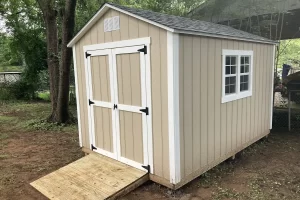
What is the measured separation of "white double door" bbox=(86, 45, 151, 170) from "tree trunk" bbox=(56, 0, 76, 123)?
2.58 m

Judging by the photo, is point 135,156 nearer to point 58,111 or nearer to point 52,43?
point 58,111

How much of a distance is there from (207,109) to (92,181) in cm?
195

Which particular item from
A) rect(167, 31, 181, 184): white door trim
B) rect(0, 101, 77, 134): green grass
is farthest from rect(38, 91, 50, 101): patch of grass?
rect(167, 31, 181, 184): white door trim

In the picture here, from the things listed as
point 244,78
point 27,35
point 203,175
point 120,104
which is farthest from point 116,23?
point 27,35

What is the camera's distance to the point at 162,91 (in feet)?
10.6

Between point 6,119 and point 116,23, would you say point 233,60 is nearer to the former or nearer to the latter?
point 116,23

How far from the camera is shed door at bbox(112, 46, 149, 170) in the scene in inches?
137

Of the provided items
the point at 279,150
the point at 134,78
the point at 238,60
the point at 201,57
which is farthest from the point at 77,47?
the point at 279,150

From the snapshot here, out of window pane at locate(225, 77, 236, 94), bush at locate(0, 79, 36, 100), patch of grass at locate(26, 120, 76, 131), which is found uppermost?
window pane at locate(225, 77, 236, 94)

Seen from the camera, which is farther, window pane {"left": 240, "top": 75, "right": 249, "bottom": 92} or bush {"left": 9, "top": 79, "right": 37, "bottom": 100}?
bush {"left": 9, "top": 79, "right": 37, "bottom": 100}

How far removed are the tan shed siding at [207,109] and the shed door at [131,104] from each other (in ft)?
1.86

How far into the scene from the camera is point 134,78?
3.56 m

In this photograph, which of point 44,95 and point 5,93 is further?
point 44,95

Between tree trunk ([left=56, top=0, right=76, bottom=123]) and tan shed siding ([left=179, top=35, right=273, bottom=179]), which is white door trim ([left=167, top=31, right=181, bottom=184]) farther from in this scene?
tree trunk ([left=56, top=0, right=76, bottom=123])
